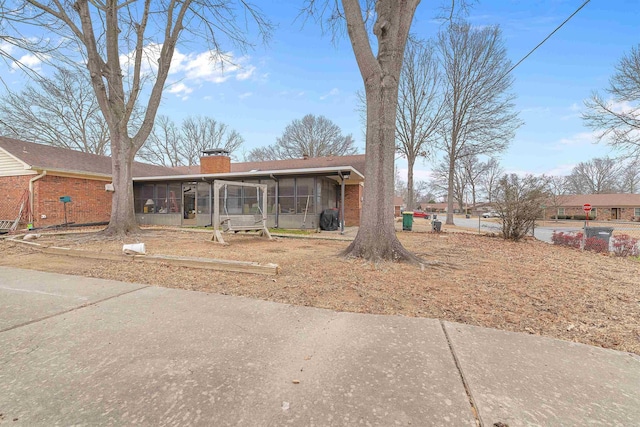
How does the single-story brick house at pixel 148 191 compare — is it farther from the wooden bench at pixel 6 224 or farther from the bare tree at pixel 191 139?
the bare tree at pixel 191 139

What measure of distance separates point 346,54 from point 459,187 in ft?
151

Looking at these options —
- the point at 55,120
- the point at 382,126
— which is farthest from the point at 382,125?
the point at 55,120

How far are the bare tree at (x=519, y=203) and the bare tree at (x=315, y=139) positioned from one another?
78.8 feet

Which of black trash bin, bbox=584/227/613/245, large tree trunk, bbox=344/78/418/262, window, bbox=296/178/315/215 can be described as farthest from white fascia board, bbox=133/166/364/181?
black trash bin, bbox=584/227/613/245

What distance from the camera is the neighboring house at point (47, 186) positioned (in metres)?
12.2

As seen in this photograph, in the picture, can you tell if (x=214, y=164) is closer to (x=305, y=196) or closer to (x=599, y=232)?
(x=305, y=196)

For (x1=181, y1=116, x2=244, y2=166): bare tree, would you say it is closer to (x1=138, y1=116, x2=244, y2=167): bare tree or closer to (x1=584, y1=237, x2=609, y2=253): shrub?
(x1=138, y1=116, x2=244, y2=167): bare tree

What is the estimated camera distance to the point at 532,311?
9.93 feet

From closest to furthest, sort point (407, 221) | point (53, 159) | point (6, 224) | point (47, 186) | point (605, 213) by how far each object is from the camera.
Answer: point (6, 224) → point (47, 186) → point (53, 159) → point (407, 221) → point (605, 213)

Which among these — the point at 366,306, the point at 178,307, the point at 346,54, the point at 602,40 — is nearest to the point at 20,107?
the point at 346,54

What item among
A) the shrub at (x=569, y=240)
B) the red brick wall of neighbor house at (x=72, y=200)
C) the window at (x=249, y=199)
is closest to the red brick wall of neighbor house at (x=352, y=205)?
the window at (x=249, y=199)

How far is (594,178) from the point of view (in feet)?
179

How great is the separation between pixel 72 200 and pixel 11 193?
233 cm

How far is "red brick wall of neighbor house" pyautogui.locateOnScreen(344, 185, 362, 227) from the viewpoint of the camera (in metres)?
16.5
